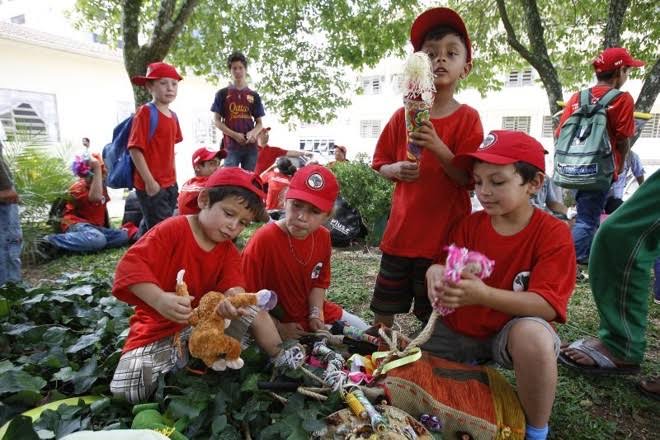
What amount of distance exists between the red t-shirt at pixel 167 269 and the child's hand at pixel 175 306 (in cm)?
12

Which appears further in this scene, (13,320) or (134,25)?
(134,25)

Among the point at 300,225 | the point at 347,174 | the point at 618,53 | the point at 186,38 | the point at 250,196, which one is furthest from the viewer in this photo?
the point at 186,38

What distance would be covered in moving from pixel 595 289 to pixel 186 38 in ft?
26.6

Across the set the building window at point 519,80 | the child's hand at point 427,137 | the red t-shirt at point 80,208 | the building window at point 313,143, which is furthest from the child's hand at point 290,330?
the building window at point 313,143

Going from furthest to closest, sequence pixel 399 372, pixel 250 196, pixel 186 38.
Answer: pixel 186 38, pixel 250 196, pixel 399 372

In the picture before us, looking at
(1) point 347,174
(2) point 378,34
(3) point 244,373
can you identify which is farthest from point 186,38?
(3) point 244,373

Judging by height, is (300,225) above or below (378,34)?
below

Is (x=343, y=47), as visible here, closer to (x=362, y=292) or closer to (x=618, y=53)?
(x=618, y=53)

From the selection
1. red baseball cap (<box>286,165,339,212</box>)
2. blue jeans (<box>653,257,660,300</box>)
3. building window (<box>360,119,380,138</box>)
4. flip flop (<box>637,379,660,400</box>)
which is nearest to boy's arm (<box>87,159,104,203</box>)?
red baseball cap (<box>286,165,339,212</box>)

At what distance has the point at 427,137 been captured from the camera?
1.92 metres

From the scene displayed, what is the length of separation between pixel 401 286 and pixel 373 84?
24240 mm

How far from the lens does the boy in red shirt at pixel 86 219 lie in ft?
17.5

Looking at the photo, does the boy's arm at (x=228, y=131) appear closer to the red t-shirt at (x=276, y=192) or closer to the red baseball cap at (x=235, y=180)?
the red t-shirt at (x=276, y=192)

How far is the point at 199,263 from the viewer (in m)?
2.02
